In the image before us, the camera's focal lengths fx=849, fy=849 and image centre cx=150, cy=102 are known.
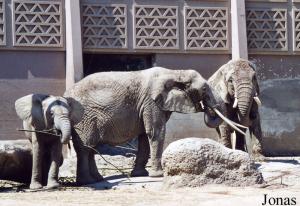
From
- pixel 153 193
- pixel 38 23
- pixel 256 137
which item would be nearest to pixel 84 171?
pixel 153 193

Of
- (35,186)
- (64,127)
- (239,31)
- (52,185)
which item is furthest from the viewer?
(239,31)

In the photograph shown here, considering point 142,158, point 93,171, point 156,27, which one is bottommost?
point 93,171

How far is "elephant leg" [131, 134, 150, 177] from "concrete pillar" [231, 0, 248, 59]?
16.3ft

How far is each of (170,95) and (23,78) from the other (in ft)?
14.8

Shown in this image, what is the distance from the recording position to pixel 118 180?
13.8 m

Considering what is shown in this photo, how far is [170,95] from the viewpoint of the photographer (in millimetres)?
14359

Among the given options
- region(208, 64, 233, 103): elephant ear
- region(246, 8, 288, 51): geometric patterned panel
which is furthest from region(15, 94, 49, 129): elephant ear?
region(246, 8, 288, 51): geometric patterned panel

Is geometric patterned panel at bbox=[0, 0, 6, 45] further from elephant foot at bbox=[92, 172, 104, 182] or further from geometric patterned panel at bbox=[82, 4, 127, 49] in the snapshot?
elephant foot at bbox=[92, 172, 104, 182]

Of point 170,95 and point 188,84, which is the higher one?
point 188,84

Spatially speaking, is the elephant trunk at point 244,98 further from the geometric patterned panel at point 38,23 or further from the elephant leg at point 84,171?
the geometric patterned panel at point 38,23

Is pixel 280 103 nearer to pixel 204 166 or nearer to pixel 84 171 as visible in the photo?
pixel 84 171

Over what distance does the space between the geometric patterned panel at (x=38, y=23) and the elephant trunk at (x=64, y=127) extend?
5425 mm

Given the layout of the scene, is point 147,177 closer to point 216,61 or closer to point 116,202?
point 116,202

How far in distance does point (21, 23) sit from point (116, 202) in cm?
826
